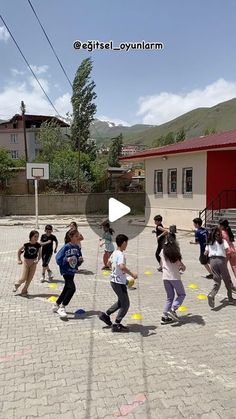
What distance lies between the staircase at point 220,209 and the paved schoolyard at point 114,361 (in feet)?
31.9

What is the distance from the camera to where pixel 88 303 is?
25.0 ft

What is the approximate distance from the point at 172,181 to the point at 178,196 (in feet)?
3.68

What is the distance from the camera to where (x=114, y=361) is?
4980 millimetres

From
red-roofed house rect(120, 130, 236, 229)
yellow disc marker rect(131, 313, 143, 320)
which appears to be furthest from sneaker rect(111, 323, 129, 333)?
red-roofed house rect(120, 130, 236, 229)

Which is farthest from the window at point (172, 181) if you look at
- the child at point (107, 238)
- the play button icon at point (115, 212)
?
the child at point (107, 238)

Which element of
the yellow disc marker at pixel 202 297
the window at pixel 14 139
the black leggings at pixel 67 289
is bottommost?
the yellow disc marker at pixel 202 297

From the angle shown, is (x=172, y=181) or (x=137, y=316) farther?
(x=172, y=181)

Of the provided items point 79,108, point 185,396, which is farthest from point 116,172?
point 185,396

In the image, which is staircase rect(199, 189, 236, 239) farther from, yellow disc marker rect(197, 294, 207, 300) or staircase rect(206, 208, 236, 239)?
yellow disc marker rect(197, 294, 207, 300)

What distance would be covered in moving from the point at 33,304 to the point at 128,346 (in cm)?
272

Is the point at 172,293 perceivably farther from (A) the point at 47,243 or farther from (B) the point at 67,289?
(A) the point at 47,243

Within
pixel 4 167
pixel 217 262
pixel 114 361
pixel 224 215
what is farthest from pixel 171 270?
pixel 4 167

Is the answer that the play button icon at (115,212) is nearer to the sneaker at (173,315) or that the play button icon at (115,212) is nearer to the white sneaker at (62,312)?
the white sneaker at (62,312)

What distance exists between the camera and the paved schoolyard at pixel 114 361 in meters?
3.93
